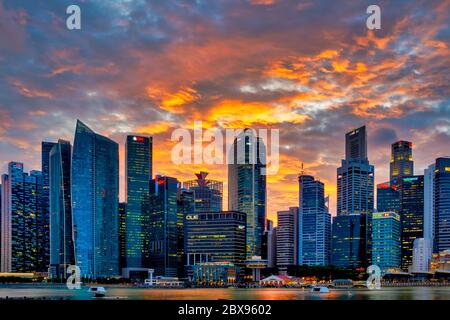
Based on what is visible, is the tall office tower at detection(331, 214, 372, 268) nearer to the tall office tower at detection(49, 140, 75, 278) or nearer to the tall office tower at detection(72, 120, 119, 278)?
the tall office tower at detection(72, 120, 119, 278)

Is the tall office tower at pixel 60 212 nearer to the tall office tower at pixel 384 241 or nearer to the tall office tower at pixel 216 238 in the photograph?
the tall office tower at pixel 216 238

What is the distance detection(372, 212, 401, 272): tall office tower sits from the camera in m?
187

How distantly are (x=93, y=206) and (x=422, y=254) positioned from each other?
327 feet

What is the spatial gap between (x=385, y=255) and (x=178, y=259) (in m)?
64.0

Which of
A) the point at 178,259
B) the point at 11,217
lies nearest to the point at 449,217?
the point at 178,259

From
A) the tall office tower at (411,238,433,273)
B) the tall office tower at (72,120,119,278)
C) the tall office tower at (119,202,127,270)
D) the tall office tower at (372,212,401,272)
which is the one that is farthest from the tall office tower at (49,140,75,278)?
the tall office tower at (411,238,433,273)

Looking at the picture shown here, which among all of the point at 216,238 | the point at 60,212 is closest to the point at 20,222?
the point at 60,212

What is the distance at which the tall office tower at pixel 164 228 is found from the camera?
18238 centimetres

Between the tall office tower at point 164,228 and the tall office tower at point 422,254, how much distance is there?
72487 mm

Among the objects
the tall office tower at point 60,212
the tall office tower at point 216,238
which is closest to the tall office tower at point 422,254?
the tall office tower at point 216,238
